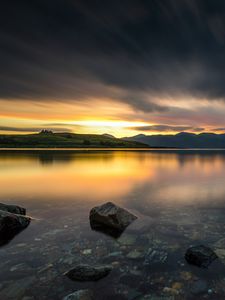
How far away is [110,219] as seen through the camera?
1444 centimetres

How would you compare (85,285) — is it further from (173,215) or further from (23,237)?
(173,215)

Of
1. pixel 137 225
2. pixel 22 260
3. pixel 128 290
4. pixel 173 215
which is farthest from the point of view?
pixel 173 215

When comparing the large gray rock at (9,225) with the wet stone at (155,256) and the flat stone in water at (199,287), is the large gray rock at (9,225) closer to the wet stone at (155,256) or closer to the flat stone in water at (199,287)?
the wet stone at (155,256)

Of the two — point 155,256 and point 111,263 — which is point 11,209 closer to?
Answer: point 111,263

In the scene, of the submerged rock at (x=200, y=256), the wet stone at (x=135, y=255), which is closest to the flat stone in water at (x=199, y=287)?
the submerged rock at (x=200, y=256)

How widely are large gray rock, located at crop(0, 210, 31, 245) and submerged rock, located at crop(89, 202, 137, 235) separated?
4.57m

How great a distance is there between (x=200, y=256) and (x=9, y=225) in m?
10.9

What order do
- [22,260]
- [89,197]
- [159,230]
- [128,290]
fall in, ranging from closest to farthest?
[128,290] → [22,260] → [159,230] → [89,197]

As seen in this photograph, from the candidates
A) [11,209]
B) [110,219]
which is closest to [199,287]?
[110,219]

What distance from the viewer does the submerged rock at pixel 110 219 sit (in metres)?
14.2

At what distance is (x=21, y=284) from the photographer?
8.16 m

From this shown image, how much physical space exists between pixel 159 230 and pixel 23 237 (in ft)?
26.8

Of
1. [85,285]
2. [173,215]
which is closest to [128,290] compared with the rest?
[85,285]

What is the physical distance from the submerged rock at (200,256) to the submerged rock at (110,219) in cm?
487
